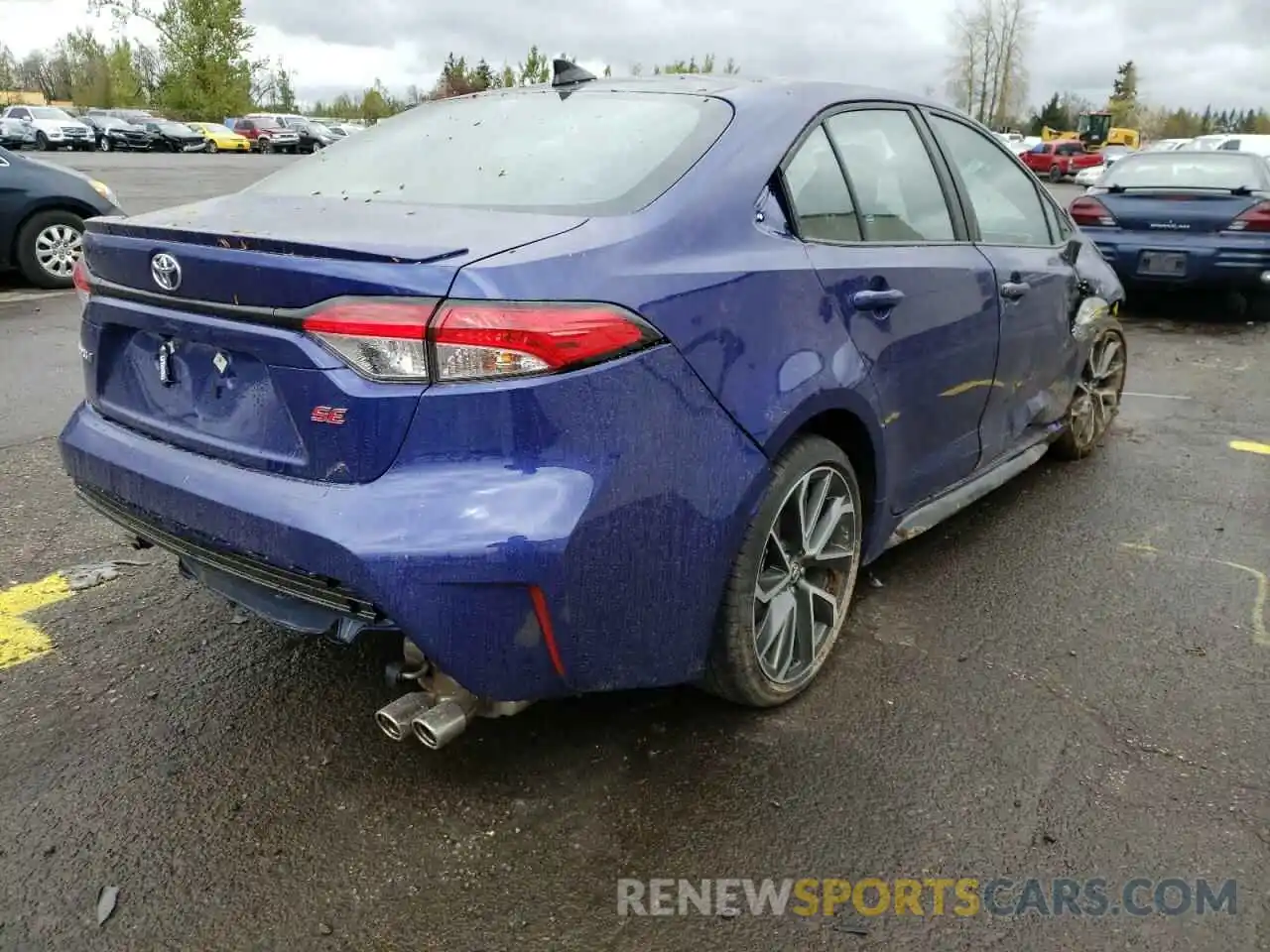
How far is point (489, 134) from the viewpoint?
291cm

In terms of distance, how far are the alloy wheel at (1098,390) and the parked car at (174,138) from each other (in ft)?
152

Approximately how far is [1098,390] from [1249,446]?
1.05 metres

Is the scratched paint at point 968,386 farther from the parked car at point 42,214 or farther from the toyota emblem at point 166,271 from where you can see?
the parked car at point 42,214

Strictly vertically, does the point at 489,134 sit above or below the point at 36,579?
above

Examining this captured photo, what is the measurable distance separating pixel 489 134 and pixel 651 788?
182cm

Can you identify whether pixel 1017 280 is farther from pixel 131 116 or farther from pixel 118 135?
pixel 131 116

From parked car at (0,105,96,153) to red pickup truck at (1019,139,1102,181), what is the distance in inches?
1375

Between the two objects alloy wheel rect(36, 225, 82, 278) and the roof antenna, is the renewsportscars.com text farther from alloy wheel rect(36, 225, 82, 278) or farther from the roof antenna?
alloy wheel rect(36, 225, 82, 278)

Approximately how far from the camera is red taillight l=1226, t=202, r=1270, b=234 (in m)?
8.13

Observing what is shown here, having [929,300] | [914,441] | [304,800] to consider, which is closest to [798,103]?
[929,300]

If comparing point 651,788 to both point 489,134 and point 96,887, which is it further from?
point 489,134

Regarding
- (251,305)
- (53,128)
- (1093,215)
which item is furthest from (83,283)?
(53,128)

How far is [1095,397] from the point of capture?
5.00 metres

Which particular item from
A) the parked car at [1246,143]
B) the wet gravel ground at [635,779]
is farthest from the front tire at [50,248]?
the parked car at [1246,143]
